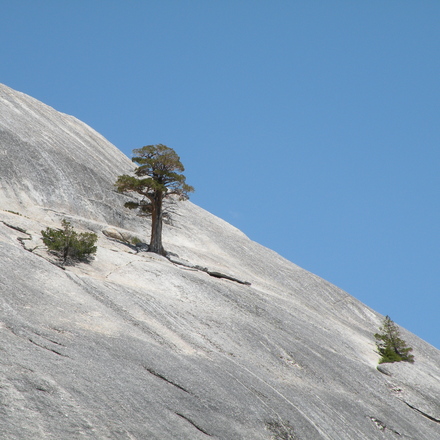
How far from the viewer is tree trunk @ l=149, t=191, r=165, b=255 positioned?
35594 mm

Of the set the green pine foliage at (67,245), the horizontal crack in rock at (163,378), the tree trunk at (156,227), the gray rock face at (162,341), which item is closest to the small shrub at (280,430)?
the gray rock face at (162,341)

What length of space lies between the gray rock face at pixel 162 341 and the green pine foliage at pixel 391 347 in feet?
2.57

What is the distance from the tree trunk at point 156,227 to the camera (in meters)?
35.6

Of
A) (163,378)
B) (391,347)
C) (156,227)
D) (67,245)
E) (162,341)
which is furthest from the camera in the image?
(156,227)

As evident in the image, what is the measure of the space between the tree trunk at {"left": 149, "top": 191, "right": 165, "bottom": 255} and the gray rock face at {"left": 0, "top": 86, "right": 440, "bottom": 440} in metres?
1.71

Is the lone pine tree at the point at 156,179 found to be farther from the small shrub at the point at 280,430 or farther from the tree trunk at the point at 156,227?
the small shrub at the point at 280,430

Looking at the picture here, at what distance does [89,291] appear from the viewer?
2231cm

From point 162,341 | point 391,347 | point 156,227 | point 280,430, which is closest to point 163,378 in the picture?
point 162,341

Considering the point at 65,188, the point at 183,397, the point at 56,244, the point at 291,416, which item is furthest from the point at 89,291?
the point at 65,188

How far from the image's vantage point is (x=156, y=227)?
36.1 metres

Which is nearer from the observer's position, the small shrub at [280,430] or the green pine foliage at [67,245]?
the small shrub at [280,430]

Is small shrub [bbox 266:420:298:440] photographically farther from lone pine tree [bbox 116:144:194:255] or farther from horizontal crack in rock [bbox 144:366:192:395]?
lone pine tree [bbox 116:144:194:255]

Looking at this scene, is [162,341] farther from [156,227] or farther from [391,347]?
[391,347]

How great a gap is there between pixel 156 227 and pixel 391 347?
615 inches
